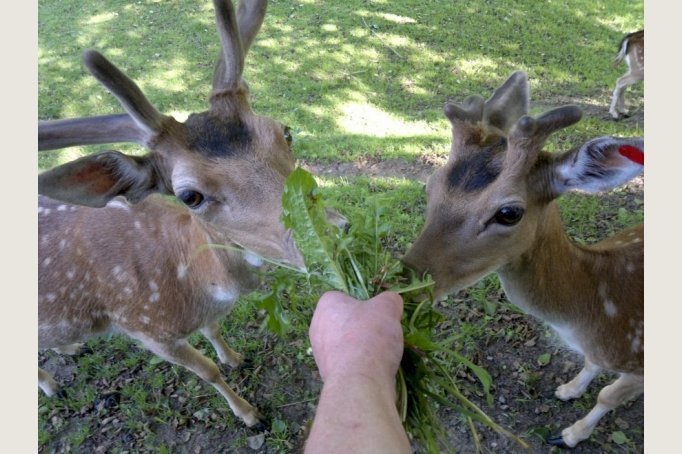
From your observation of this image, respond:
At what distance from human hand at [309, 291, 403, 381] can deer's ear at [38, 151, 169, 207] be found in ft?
4.17

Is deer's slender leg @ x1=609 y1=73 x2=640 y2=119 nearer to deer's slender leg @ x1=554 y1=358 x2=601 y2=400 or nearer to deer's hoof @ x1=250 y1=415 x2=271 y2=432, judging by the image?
deer's slender leg @ x1=554 y1=358 x2=601 y2=400

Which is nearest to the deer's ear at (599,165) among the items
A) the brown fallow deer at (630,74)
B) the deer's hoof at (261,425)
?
the deer's hoof at (261,425)

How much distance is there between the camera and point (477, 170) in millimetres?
2463

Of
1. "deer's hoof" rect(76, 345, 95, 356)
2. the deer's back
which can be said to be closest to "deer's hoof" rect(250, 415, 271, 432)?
the deer's back

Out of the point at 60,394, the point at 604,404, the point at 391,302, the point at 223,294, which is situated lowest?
the point at 60,394

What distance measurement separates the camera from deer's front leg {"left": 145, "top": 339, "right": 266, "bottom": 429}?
3262 millimetres

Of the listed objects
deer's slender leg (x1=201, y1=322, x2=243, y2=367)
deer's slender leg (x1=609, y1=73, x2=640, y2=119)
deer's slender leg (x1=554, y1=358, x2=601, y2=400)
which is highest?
deer's slender leg (x1=609, y1=73, x2=640, y2=119)

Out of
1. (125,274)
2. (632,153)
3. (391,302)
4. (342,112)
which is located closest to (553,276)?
(632,153)

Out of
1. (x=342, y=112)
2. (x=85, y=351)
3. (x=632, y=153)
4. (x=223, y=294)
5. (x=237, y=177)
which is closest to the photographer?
(x=632, y=153)

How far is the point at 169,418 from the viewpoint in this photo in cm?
377

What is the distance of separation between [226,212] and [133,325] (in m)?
1.37

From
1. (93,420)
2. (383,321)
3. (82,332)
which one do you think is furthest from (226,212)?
(93,420)

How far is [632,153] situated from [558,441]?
2149 millimetres

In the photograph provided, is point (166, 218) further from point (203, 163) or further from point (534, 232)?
point (534, 232)
